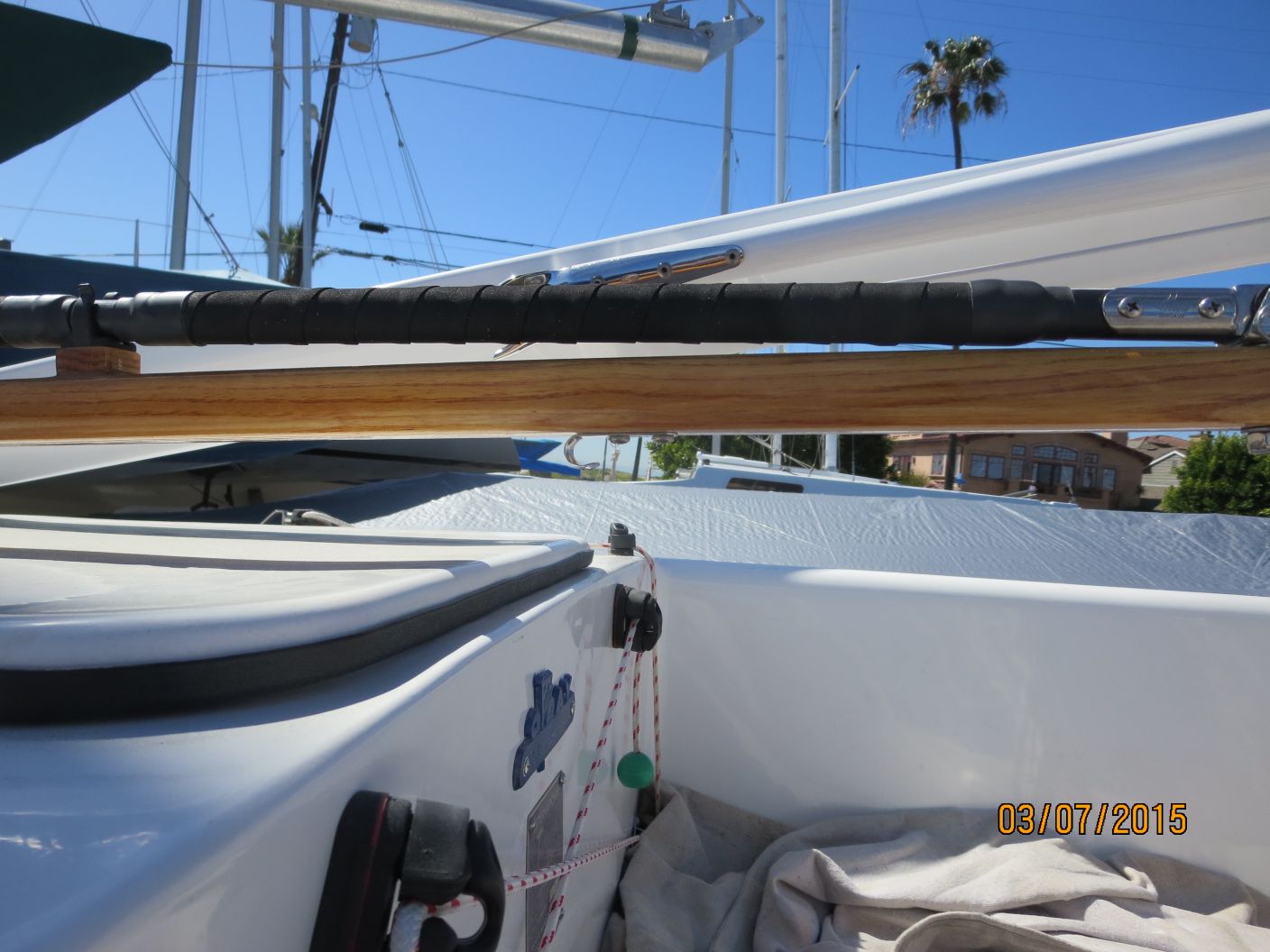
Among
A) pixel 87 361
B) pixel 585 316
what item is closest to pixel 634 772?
pixel 585 316

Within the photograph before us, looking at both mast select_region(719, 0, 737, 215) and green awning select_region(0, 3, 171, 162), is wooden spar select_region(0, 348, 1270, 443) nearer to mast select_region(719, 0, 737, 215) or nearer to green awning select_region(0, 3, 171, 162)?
green awning select_region(0, 3, 171, 162)

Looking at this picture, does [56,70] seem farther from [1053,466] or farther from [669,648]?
[1053,466]

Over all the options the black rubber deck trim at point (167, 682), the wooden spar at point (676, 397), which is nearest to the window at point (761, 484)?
the wooden spar at point (676, 397)

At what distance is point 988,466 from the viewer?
27.9 m

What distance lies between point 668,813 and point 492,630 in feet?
2.95

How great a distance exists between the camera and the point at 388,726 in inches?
16.9

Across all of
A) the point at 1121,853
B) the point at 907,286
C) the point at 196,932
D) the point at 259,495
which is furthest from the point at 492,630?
the point at 259,495

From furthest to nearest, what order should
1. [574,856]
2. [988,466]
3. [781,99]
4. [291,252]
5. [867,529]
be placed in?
1. [988,466]
2. [291,252]
3. [781,99]
4. [867,529]
5. [574,856]

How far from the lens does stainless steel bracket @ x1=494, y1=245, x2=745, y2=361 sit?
1.26 metres

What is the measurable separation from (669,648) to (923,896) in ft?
1.97

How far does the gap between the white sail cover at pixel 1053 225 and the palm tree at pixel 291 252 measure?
10.4 meters
